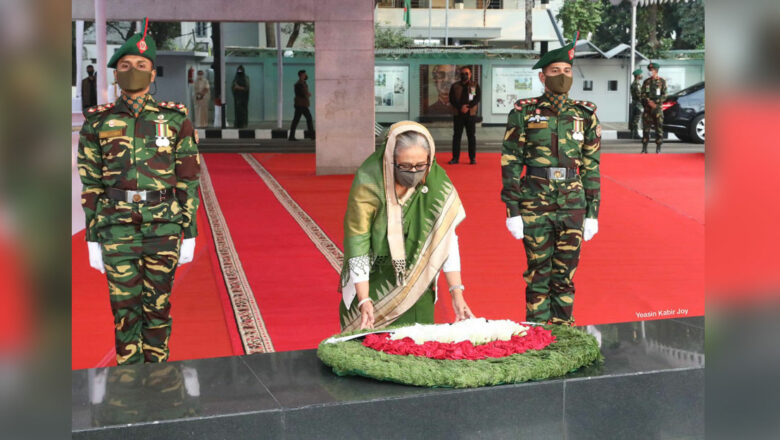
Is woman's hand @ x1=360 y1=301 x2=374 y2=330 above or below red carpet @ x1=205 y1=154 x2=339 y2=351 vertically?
above

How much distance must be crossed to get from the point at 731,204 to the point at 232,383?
193 centimetres

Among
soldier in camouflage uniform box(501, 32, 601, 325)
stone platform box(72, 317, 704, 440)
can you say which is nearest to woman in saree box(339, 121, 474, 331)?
stone platform box(72, 317, 704, 440)

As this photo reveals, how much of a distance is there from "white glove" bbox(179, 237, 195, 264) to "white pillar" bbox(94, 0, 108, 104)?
5.45 metres

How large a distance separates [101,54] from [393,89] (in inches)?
582

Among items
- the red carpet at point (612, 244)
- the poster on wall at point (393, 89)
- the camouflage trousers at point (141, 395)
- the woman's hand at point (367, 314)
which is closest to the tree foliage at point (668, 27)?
the poster on wall at point (393, 89)

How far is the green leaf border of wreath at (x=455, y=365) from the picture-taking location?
2.69 m


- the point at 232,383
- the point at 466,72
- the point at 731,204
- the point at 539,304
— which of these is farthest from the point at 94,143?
the point at 466,72

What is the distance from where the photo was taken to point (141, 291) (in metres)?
4.09

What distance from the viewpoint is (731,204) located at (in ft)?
3.66

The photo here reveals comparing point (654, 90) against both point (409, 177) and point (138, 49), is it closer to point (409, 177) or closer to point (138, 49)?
point (138, 49)

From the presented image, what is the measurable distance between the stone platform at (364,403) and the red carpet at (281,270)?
1989mm

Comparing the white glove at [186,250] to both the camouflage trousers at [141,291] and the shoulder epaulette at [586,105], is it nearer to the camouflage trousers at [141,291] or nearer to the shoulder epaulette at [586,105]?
the camouflage trousers at [141,291]

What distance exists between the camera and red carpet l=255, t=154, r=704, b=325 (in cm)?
591

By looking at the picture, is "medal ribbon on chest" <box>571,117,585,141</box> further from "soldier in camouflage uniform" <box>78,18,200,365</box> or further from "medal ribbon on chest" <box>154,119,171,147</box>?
"medal ribbon on chest" <box>154,119,171,147</box>
